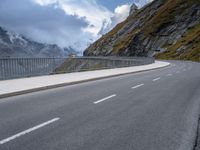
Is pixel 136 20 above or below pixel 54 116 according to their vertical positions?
above

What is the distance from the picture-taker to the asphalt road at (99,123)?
5.58 metres

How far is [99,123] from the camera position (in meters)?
7.14

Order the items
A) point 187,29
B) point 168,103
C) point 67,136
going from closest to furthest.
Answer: point 67,136 < point 168,103 < point 187,29

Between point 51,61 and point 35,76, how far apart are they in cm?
185

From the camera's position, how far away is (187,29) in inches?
3883

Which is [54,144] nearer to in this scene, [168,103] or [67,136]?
[67,136]

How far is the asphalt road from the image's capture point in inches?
220

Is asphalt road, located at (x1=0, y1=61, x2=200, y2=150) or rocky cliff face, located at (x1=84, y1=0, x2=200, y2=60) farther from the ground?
rocky cliff face, located at (x1=84, y1=0, x2=200, y2=60)

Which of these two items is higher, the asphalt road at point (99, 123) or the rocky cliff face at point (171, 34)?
the rocky cliff face at point (171, 34)

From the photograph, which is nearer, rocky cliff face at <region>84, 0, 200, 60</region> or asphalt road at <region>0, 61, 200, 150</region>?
asphalt road at <region>0, 61, 200, 150</region>

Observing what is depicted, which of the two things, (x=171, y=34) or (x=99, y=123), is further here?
(x=171, y=34)

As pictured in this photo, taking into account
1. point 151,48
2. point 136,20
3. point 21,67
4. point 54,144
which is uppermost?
point 136,20

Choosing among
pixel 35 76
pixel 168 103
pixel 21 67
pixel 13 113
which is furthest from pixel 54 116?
pixel 35 76

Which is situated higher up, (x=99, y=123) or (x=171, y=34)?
(x=171, y=34)
